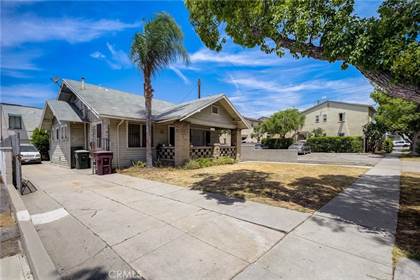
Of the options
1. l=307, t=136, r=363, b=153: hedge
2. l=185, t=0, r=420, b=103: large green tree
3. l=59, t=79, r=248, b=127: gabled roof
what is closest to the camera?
l=185, t=0, r=420, b=103: large green tree

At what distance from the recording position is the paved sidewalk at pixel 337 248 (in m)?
2.57

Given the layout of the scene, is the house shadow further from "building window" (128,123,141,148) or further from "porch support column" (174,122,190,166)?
"building window" (128,123,141,148)

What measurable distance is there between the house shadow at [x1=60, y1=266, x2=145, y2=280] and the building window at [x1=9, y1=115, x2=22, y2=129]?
1110 inches

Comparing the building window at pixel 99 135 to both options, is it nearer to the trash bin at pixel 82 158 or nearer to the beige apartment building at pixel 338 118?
the trash bin at pixel 82 158

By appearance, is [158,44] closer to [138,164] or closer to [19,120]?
[138,164]

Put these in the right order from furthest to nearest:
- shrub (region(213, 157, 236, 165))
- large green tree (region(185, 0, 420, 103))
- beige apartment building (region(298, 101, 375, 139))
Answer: beige apartment building (region(298, 101, 375, 139))
shrub (region(213, 157, 236, 165))
large green tree (region(185, 0, 420, 103))

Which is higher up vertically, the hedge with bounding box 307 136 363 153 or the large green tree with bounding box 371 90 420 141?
the large green tree with bounding box 371 90 420 141

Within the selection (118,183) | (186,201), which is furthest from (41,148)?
(186,201)

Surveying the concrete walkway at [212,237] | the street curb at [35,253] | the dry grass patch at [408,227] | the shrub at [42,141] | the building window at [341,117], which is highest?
the building window at [341,117]

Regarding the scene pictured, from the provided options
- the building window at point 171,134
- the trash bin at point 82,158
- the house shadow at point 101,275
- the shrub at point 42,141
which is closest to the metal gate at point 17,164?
the trash bin at point 82,158

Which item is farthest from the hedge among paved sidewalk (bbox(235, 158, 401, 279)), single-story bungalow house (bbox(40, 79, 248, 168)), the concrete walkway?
paved sidewalk (bbox(235, 158, 401, 279))

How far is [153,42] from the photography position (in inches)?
416

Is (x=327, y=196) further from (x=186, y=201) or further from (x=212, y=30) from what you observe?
(x=212, y=30)

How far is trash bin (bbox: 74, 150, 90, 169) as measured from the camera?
12133 millimetres
